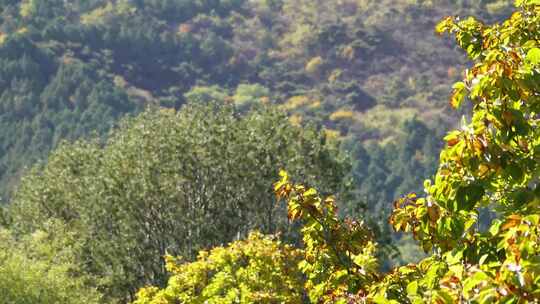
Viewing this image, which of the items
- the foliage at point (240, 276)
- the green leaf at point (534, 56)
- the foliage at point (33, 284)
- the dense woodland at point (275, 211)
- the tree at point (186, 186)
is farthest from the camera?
the tree at point (186, 186)

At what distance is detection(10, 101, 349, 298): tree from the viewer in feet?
169

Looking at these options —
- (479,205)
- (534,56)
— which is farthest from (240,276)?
(534,56)

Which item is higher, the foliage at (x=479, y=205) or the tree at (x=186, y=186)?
the foliage at (x=479, y=205)

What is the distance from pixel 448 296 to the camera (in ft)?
27.2

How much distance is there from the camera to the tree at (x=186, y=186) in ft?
169

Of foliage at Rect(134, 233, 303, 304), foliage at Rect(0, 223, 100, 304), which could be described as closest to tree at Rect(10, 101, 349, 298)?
foliage at Rect(0, 223, 100, 304)

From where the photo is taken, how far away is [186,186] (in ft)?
172

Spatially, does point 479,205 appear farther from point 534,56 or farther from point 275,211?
point 275,211

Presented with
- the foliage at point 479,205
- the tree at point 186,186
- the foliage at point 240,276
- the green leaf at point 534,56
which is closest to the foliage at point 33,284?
the tree at point 186,186

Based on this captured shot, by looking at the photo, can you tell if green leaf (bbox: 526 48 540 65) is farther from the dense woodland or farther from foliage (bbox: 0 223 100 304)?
foliage (bbox: 0 223 100 304)

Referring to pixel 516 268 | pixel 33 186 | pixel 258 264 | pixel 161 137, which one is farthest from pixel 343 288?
pixel 33 186

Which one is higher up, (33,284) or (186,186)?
(33,284)

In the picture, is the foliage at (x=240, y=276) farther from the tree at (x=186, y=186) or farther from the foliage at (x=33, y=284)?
the tree at (x=186, y=186)

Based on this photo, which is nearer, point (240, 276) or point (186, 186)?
point (240, 276)
